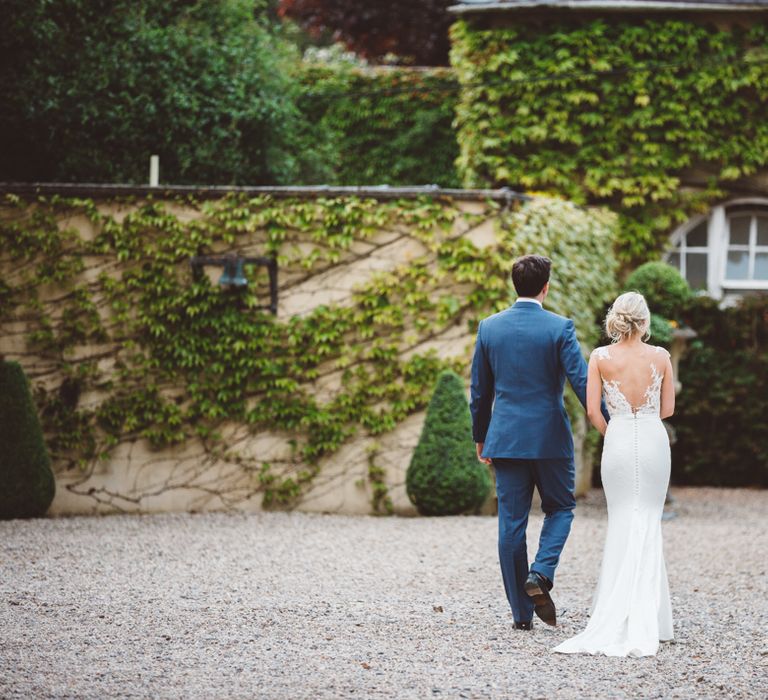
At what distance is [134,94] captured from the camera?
11516 millimetres

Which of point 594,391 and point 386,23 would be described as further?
point 386,23

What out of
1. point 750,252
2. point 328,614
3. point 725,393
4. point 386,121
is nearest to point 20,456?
point 328,614

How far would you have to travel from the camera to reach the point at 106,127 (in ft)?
37.6

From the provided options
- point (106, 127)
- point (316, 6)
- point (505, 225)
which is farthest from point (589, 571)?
point (316, 6)

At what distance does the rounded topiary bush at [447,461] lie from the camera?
888 centimetres

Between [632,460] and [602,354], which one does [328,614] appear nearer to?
[632,460]

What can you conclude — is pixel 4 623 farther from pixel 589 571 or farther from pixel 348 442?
pixel 348 442

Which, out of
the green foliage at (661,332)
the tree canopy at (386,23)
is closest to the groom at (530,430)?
the green foliage at (661,332)

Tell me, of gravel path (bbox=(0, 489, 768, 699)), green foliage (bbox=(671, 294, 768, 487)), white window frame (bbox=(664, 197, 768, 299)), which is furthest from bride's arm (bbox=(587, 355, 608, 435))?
white window frame (bbox=(664, 197, 768, 299))

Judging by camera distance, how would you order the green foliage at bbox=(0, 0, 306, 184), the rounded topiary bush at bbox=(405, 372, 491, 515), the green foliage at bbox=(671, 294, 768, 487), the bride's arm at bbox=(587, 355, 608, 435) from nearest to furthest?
the bride's arm at bbox=(587, 355, 608, 435), the rounded topiary bush at bbox=(405, 372, 491, 515), the green foliage at bbox=(0, 0, 306, 184), the green foliage at bbox=(671, 294, 768, 487)

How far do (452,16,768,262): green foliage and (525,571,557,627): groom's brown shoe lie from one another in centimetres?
868

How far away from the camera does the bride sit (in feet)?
15.9

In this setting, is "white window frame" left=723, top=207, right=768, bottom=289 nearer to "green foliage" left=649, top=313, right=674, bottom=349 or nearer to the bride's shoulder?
"green foliage" left=649, top=313, right=674, bottom=349

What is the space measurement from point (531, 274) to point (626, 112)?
862 cm
